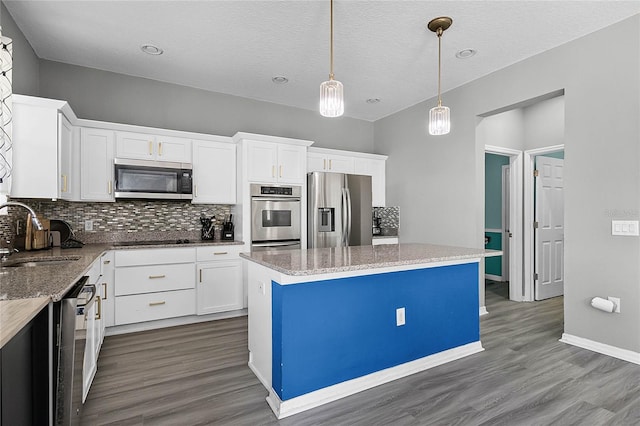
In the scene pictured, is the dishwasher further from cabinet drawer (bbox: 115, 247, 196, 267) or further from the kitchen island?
cabinet drawer (bbox: 115, 247, 196, 267)

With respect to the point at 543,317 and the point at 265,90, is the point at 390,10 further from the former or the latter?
the point at 543,317

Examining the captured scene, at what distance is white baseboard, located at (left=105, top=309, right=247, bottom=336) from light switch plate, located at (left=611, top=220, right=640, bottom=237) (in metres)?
3.73

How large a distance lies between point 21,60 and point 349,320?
3564 millimetres

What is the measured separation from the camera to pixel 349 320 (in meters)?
2.26

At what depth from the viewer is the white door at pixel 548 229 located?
179 inches

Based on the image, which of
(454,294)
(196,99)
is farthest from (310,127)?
(454,294)

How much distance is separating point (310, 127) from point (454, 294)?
133 inches

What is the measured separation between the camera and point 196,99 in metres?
4.27

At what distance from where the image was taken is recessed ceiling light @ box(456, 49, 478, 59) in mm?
3252

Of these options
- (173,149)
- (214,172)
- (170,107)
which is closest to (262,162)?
(214,172)

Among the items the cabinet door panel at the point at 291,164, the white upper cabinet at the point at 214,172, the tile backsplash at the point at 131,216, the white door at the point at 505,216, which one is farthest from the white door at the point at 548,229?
the tile backsplash at the point at 131,216

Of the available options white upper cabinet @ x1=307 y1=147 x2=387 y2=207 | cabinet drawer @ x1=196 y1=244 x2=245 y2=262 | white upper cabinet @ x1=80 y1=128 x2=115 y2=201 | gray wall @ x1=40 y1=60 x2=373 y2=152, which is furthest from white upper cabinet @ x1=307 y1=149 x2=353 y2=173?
white upper cabinet @ x1=80 y1=128 x2=115 y2=201

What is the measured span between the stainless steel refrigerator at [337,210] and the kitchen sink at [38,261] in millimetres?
2639

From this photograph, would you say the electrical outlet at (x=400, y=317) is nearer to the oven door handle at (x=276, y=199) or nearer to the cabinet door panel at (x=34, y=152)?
the oven door handle at (x=276, y=199)
